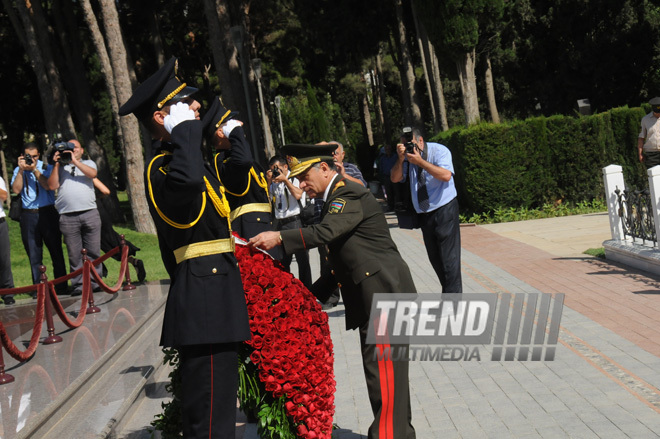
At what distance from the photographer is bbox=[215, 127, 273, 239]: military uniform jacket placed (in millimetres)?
4844

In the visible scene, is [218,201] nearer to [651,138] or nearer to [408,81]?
[651,138]

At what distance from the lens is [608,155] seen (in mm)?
19094

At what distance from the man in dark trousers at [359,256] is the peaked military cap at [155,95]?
3.03 feet

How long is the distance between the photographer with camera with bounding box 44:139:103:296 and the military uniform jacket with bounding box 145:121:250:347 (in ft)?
23.3

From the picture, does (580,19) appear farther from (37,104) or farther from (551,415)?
(551,415)

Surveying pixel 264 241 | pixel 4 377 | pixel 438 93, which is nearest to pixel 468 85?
A: pixel 438 93

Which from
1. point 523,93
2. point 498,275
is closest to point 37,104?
point 523,93

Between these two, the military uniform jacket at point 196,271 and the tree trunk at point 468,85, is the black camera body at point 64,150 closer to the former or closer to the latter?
the military uniform jacket at point 196,271

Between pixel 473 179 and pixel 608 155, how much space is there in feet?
10.8

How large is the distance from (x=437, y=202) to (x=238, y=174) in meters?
3.43

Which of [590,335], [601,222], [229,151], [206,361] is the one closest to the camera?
[206,361]

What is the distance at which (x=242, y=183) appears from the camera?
6.84m

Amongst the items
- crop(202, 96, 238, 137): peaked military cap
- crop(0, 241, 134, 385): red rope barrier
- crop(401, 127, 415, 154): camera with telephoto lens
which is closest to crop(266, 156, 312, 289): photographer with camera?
crop(401, 127, 415, 154): camera with telephoto lens

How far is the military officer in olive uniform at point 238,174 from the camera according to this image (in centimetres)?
449
